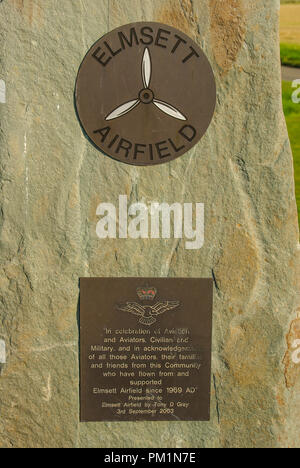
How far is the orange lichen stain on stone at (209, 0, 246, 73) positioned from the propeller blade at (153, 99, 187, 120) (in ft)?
1.18

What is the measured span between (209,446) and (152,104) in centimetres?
200

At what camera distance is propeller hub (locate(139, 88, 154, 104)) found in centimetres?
275

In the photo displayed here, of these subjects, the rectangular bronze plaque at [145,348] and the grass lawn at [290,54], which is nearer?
the rectangular bronze plaque at [145,348]

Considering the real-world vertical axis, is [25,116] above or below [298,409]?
above

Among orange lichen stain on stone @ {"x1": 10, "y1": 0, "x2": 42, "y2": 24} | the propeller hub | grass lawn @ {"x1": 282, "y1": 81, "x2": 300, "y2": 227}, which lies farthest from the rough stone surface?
grass lawn @ {"x1": 282, "y1": 81, "x2": 300, "y2": 227}

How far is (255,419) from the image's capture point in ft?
9.87

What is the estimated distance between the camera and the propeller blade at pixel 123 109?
9.05 feet

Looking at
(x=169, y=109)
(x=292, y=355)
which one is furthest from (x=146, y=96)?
(x=292, y=355)

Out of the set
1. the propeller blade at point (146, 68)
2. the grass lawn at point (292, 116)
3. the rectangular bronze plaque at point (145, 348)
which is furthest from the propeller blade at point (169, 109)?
the grass lawn at point (292, 116)

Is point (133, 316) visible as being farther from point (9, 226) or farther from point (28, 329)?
point (9, 226)

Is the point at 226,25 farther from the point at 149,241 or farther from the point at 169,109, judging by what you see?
the point at 149,241

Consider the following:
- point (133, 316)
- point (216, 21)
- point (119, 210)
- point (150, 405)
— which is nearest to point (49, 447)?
point (150, 405)

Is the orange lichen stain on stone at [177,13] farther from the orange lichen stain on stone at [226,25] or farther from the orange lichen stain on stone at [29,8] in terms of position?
the orange lichen stain on stone at [29,8]

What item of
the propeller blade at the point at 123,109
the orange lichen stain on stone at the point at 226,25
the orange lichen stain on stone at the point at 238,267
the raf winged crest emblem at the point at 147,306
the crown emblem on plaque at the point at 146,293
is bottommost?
the raf winged crest emblem at the point at 147,306
